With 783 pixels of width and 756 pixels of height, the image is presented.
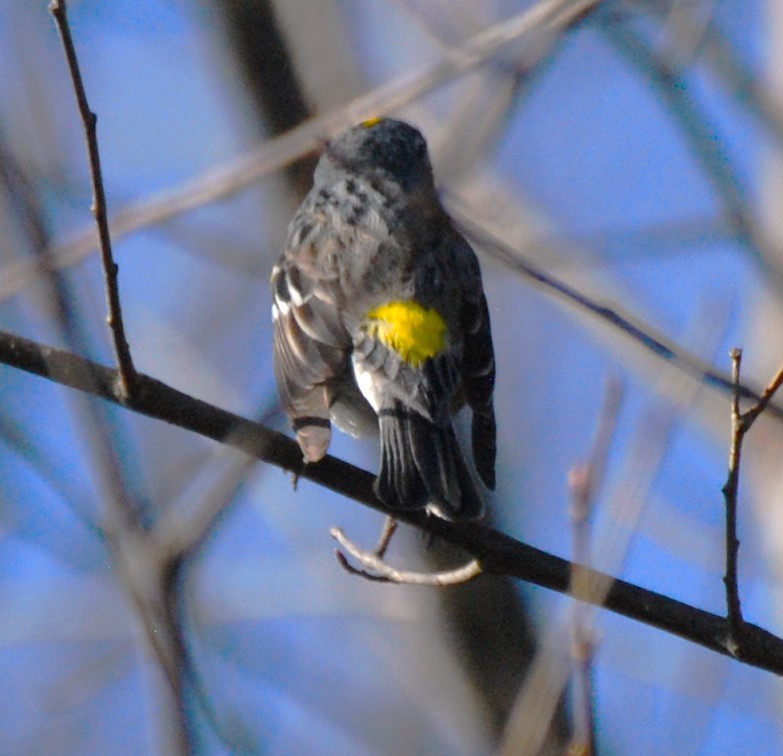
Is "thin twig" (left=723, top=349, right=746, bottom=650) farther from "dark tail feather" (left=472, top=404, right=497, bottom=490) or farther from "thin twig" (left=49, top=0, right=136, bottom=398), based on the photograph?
"thin twig" (left=49, top=0, right=136, bottom=398)

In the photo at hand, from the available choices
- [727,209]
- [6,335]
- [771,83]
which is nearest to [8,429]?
[6,335]

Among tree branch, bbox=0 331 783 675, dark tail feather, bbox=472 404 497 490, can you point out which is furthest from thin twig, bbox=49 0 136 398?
dark tail feather, bbox=472 404 497 490

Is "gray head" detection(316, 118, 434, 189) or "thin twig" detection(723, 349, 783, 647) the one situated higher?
"gray head" detection(316, 118, 434, 189)

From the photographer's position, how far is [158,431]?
5562mm

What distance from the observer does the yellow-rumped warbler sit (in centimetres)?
416

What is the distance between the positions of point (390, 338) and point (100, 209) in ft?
4.67

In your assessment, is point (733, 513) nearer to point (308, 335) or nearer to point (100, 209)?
point (100, 209)

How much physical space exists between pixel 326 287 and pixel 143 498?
4.83 feet

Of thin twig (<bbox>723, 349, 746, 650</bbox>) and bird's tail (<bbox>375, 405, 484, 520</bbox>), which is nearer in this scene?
thin twig (<bbox>723, 349, 746, 650</bbox>)

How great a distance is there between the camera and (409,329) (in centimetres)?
445

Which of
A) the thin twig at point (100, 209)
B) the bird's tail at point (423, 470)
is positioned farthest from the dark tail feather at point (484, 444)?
the thin twig at point (100, 209)

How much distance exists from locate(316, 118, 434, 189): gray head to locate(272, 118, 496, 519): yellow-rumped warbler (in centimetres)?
10

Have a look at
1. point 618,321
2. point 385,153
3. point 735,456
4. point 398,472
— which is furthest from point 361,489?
point 385,153

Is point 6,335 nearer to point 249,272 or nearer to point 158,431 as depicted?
point 158,431
